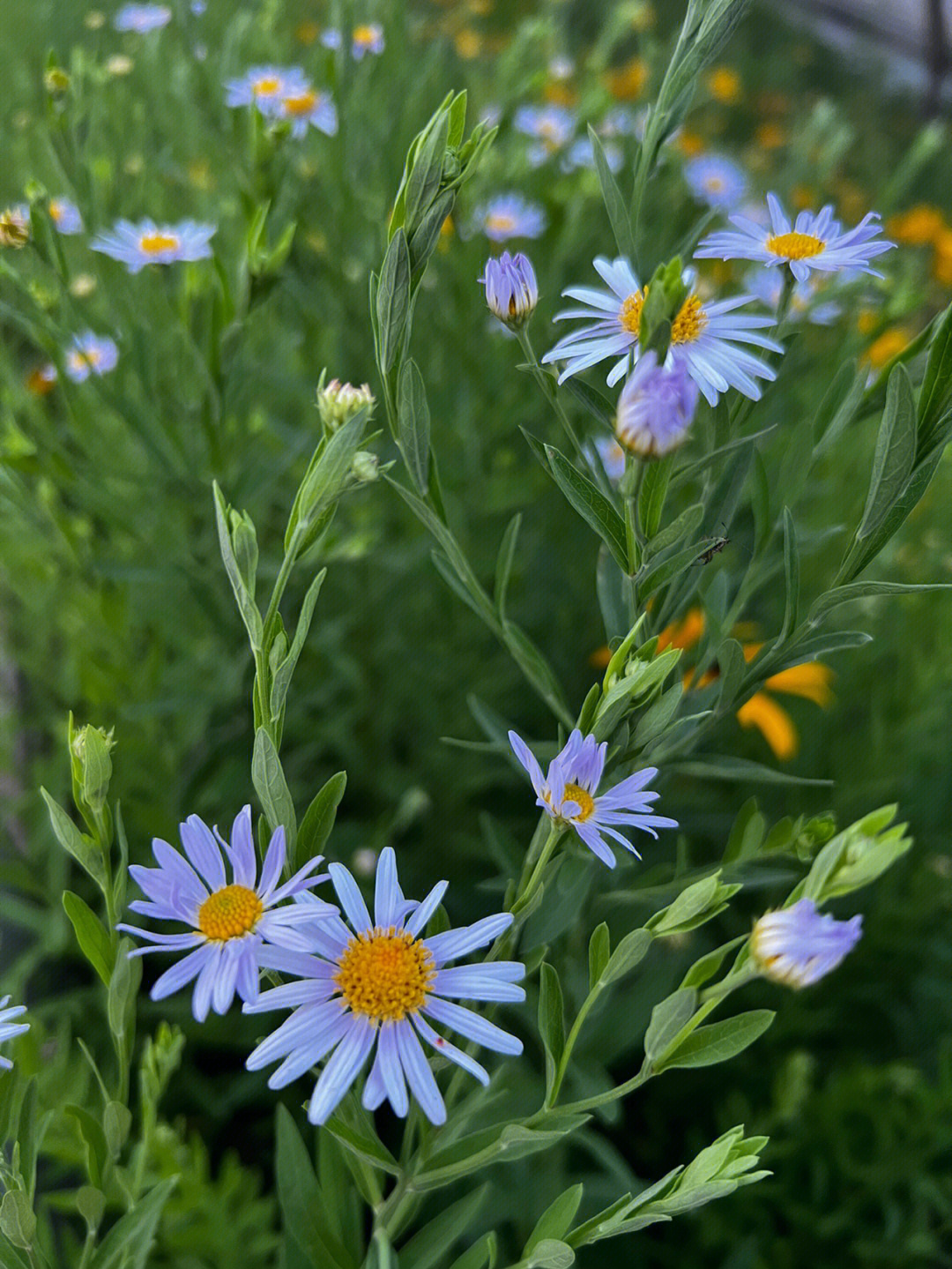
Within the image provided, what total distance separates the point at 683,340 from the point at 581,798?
0.17 meters

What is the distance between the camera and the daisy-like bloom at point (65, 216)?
89 centimetres

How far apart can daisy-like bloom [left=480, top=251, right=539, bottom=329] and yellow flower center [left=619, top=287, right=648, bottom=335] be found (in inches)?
1.3

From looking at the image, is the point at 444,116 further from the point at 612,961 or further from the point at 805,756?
the point at 805,756

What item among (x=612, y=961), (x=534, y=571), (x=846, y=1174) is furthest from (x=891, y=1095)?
(x=612, y=961)

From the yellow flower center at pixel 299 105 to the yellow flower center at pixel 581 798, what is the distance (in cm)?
→ 77

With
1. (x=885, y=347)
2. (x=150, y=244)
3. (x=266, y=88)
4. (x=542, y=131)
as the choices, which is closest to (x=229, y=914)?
(x=150, y=244)

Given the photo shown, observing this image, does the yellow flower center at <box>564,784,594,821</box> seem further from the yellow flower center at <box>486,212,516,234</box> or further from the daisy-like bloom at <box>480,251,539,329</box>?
the yellow flower center at <box>486,212,516,234</box>

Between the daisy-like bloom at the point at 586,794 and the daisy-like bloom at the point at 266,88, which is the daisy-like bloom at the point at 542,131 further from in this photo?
the daisy-like bloom at the point at 586,794

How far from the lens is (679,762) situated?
48cm

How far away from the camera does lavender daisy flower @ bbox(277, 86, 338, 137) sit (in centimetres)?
93

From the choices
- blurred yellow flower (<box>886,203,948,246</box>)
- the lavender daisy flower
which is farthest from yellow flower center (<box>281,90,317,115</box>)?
blurred yellow flower (<box>886,203,948,246</box>)

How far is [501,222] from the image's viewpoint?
1059mm

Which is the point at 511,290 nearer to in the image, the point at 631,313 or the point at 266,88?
the point at 631,313

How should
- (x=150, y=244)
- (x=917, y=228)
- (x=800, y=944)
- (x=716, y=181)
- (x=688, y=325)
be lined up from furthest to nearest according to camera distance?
(x=917, y=228), (x=716, y=181), (x=150, y=244), (x=688, y=325), (x=800, y=944)
